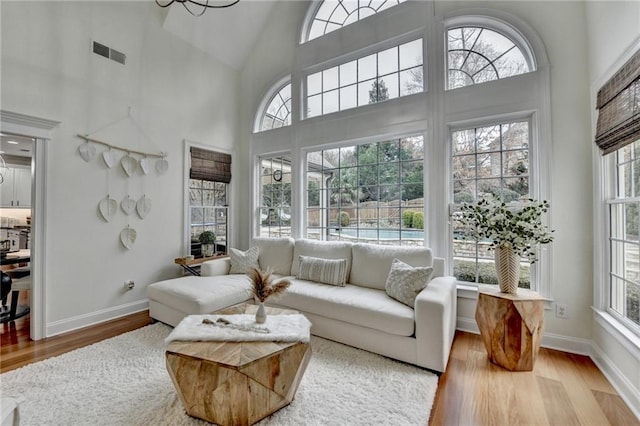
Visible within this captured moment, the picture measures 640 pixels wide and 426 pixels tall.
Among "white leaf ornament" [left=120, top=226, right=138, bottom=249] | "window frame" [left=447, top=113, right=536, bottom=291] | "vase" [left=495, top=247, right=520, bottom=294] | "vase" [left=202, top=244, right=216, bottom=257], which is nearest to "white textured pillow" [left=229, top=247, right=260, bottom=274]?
"vase" [left=202, top=244, right=216, bottom=257]

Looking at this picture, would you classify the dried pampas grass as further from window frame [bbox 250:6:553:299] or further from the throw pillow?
window frame [bbox 250:6:553:299]

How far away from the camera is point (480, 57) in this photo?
3.05m

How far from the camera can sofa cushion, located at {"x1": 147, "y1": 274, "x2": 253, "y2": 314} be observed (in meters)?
2.75

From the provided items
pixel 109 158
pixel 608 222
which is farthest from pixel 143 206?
pixel 608 222

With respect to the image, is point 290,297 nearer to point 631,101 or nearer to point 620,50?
point 631,101

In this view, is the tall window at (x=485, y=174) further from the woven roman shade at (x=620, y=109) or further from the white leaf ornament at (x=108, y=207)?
the white leaf ornament at (x=108, y=207)

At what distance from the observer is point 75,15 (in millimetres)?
3049

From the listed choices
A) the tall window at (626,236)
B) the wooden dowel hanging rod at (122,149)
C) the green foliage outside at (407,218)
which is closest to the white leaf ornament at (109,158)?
the wooden dowel hanging rod at (122,149)

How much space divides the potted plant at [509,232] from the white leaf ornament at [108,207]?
13.0 feet

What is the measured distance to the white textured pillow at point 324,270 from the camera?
124 inches

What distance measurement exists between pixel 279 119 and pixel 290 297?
9.85 ft

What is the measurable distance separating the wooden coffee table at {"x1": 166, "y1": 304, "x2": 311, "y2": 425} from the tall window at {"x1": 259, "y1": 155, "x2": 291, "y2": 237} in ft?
9.37

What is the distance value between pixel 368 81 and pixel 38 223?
406 centimetres

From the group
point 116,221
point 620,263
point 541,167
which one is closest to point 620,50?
point 541,167
